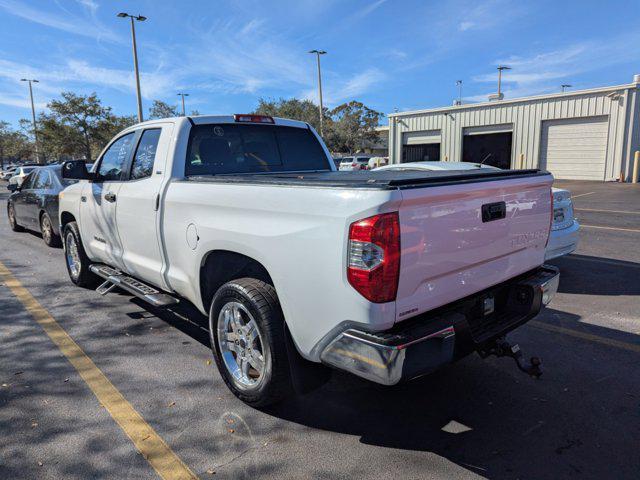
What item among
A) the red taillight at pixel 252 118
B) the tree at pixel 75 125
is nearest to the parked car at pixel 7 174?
the tree at pixel 75 125

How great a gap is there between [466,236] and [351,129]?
199 ft

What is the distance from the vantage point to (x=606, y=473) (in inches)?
102

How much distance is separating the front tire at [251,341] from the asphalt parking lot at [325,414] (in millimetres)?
187

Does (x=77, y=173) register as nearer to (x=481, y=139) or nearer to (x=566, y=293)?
(x=566, y=293)

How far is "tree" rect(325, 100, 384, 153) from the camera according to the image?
202 ft

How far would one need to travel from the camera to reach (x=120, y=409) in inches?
130

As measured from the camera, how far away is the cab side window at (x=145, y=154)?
4363 mm

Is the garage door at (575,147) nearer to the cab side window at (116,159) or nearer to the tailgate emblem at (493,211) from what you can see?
the cab side window at (116,159)

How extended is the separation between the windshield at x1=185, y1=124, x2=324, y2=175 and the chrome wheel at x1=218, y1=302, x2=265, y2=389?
142 centimetres

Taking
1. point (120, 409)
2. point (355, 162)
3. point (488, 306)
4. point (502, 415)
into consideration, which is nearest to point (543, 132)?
point (355, 162)

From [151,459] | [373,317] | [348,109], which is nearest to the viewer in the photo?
[373,317]

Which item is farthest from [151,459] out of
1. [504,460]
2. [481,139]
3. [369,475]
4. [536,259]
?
[481,139]

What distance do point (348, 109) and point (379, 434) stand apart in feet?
207

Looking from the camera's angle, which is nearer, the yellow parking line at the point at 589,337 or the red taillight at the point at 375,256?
the red taillight at the point at 375,256
